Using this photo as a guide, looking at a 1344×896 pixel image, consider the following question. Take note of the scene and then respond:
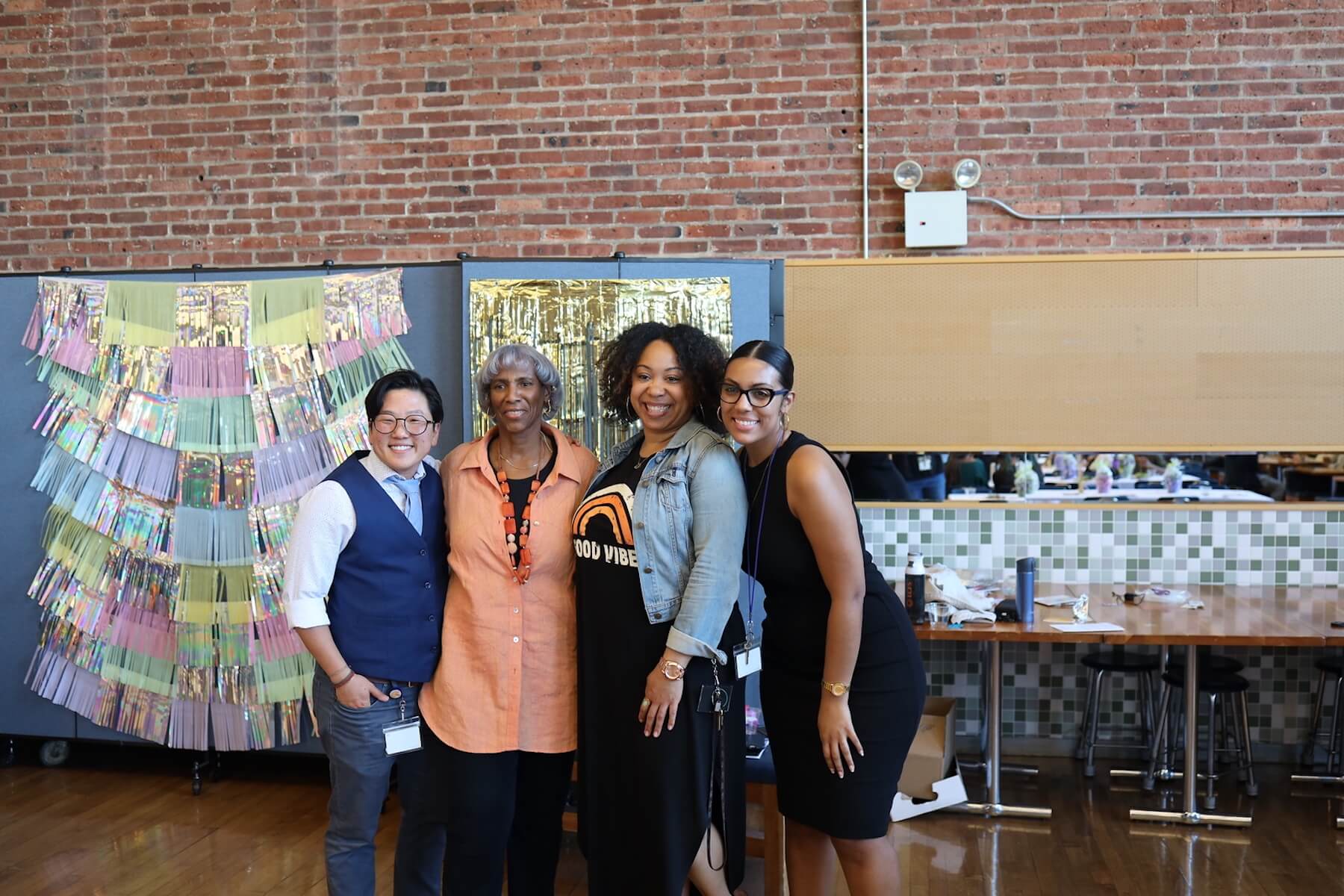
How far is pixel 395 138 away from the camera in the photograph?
477 centimetres

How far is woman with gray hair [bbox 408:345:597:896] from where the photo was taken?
2.51 meters

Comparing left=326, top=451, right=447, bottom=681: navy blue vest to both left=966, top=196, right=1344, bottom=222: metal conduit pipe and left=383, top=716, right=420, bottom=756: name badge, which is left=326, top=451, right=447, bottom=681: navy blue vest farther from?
left=966, top=196, right=1344, bottom=222: metal conduit pipe

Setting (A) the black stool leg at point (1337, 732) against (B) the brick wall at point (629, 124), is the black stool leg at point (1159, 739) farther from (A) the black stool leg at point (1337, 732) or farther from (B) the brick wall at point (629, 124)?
(B) the brick wall at point (629, 124)

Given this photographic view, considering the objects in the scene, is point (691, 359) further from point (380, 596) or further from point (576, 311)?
point (576, 311)

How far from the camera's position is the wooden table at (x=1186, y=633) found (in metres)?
3.62

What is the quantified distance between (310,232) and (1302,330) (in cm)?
432

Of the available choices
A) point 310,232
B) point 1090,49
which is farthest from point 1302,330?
point 310,232

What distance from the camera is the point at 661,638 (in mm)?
2379

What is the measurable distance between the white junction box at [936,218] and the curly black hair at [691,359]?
2.16 meters

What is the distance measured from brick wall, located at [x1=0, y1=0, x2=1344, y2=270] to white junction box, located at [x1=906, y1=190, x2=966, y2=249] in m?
0.08

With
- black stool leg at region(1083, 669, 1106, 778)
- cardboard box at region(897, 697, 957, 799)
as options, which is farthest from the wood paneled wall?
cardboard box at region(897, 697, 957, 799)

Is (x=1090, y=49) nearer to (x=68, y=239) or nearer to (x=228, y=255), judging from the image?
(x=228, y=255)

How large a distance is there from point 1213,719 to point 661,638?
2.80m

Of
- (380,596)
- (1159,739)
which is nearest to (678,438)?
(380,596)
